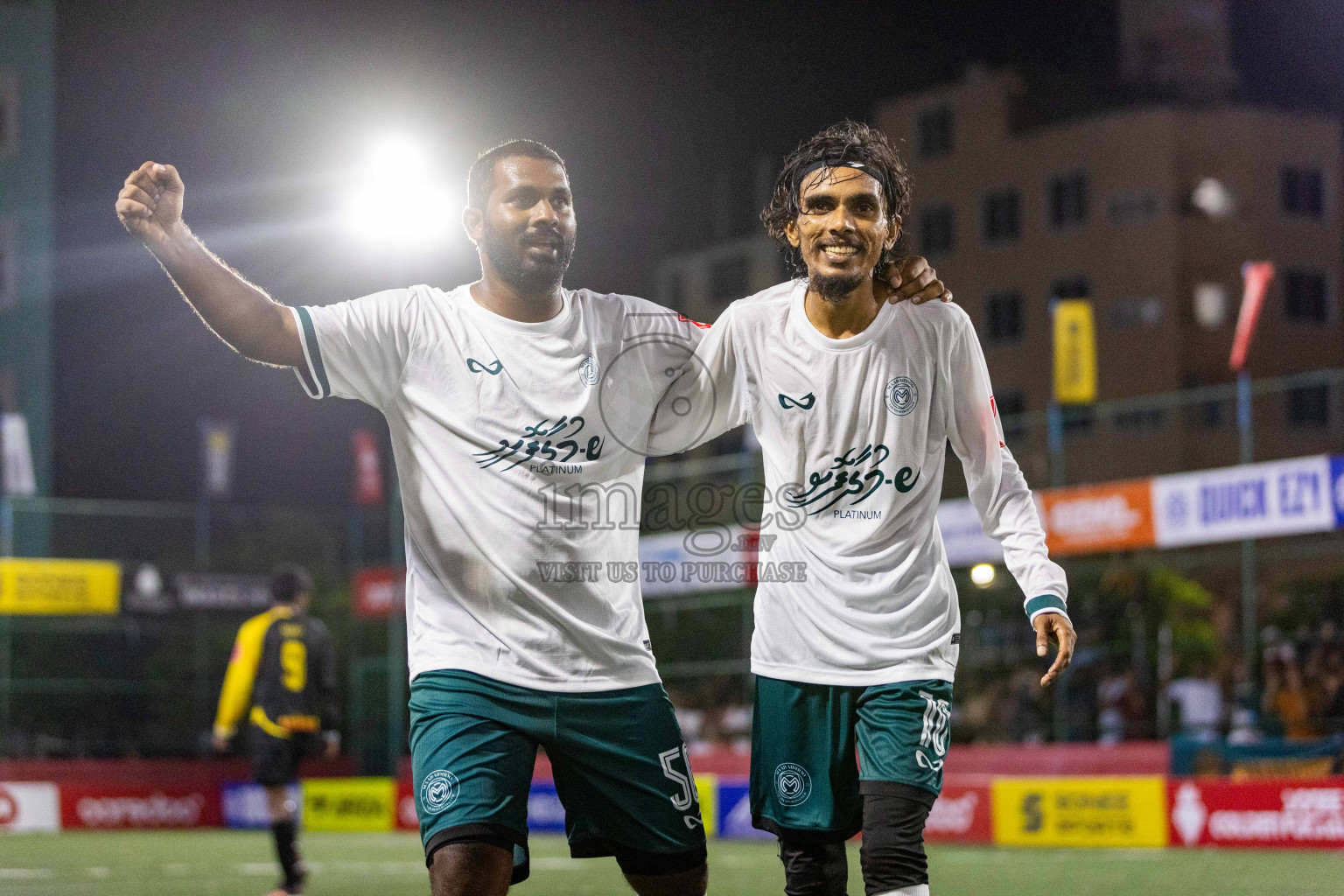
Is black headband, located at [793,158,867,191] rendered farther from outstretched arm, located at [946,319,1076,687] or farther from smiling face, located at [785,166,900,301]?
outstretched arm, located at [946,319,1076,687]

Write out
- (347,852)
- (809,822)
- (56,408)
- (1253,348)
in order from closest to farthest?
(809,822), (347,852), (56,408), (1253,348)

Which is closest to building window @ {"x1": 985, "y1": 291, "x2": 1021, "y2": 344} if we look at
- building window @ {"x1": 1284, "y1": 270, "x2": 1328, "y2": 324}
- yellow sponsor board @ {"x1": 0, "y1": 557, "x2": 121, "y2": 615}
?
building window @ {"x1": 1284, "y1": 270, "x2": 1328, "y2": 324}

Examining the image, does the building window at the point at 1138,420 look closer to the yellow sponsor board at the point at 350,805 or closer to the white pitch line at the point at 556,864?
the white pitch line at the point at 556,864

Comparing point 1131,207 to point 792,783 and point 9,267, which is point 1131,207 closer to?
point 9,267

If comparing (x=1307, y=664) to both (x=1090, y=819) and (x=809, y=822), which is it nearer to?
(x=1090, y=819)

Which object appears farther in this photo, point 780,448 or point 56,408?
point 56,408

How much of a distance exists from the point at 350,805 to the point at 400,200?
1138 cm

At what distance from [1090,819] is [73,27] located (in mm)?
31080

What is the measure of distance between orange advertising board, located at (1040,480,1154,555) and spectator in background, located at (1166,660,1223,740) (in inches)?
61.9

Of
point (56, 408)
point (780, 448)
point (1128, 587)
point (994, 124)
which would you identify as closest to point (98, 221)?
point (56, 408)

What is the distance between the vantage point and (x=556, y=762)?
4809 mm

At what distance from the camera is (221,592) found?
25.9 m

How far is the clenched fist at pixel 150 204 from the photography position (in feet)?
14.7

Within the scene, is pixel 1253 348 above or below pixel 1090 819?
above
